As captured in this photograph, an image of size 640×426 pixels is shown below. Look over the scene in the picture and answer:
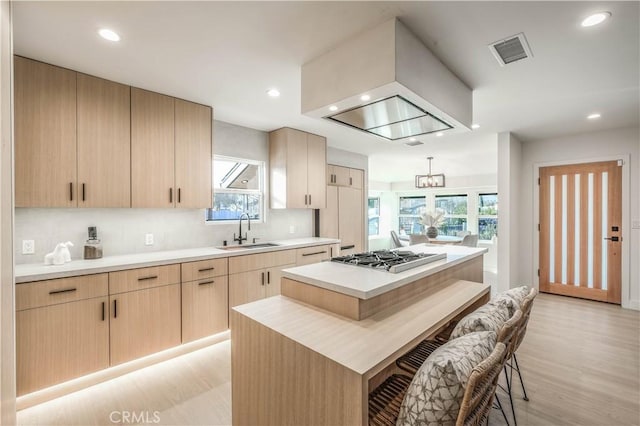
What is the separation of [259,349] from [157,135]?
2.36 meters

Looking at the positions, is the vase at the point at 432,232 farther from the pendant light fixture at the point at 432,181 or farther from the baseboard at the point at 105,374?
the baseboard at the point at 105,374

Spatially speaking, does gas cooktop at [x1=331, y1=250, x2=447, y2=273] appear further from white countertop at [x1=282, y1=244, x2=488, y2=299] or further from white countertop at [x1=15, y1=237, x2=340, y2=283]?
white countertop at [x1=15, y1=237, x2=340, y2=283]

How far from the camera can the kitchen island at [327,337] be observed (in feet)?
3.88

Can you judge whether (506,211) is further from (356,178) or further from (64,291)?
(64,291)

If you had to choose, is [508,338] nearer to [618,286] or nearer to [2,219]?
[2,219]

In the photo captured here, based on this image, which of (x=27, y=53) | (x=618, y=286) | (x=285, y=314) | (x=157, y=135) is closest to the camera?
(x=285, y=314)

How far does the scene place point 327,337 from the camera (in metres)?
1.37

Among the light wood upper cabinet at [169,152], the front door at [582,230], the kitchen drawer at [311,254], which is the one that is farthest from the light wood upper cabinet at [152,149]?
the front door at [582,230]

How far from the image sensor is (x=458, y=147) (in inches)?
213

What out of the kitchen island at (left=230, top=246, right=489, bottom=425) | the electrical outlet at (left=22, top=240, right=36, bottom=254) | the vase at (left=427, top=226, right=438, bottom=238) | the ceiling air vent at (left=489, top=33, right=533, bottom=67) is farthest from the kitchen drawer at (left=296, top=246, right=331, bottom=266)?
the vase at (left=427, top=226, right=438, bottom=238)

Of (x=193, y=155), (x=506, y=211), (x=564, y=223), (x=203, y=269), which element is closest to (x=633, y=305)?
(x=564, y=223)

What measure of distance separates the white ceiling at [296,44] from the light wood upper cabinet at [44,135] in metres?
0.16

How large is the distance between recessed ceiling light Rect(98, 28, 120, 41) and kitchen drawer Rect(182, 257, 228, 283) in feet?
6.06

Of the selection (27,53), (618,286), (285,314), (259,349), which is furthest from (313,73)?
(618,286)
